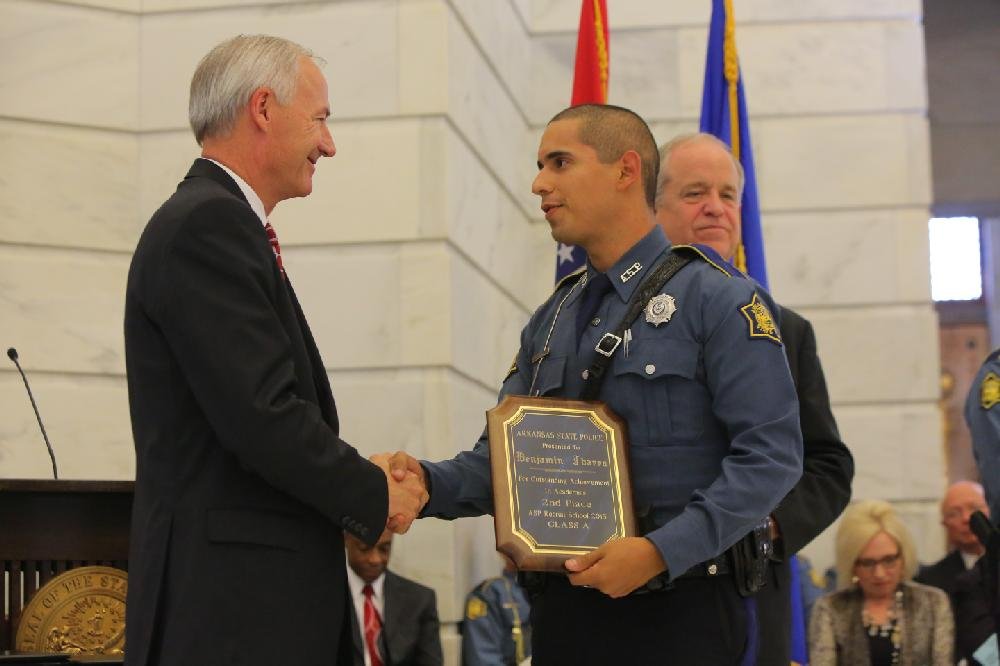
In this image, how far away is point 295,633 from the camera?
9.16 ft

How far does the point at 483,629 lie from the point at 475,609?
0.09 metres

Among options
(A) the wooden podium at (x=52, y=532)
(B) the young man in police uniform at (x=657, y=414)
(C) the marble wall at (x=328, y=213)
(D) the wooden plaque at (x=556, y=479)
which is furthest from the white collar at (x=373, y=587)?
(D) the wooden plaque at (x=556, y=479)

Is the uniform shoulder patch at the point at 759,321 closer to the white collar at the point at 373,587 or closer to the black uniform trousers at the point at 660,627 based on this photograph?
the black uniform trousers at the point at 660,627

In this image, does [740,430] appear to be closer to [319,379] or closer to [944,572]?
[319,379]

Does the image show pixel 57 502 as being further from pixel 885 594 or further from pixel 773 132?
pixel 773 132

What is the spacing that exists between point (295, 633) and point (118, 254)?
12.6ft

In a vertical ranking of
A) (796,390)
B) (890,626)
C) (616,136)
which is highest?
(616,136)

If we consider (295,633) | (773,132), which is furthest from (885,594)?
(295,633)

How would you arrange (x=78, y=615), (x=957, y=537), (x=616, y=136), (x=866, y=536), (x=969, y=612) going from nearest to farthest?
(x=616, y=136), (x=78, y=615), (x=866, y=536), (x=969, y=612), (x=957, y=537)

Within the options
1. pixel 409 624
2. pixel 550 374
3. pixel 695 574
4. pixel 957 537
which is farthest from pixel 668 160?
pixel 957 537

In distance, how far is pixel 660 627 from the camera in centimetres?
283

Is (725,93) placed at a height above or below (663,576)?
above

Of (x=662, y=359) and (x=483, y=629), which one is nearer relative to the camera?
(x=662, y=359)

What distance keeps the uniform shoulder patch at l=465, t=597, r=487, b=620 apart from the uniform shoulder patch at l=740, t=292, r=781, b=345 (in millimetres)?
3598
